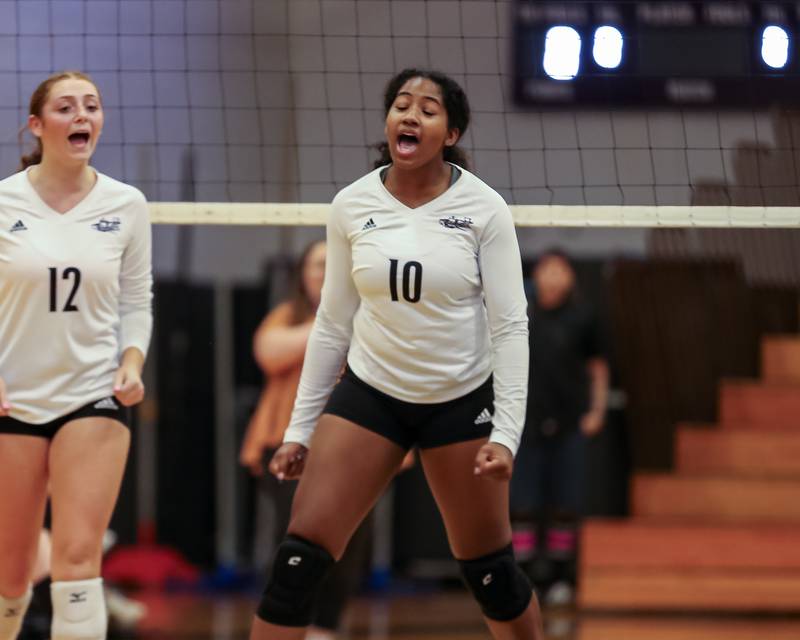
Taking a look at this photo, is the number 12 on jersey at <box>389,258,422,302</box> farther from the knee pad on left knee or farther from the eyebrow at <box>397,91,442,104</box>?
the knee pad on left knee

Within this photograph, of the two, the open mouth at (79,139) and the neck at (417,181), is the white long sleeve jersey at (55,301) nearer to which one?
the open mouth at (79,139)

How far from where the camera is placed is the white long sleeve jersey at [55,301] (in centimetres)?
479

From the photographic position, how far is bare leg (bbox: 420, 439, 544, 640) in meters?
4.76

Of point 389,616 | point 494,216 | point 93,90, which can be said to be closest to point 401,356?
point 494,216

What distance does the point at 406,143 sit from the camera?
4.73 metres

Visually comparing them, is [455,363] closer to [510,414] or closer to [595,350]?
[510,414]

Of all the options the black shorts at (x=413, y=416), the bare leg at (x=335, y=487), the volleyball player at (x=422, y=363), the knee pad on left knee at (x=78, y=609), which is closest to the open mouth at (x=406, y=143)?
the volleyball player at (x=422, y=363)

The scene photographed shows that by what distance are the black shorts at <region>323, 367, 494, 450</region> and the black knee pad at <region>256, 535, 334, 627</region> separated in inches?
17.0

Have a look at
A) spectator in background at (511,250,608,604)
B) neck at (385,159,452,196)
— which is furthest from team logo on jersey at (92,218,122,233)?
spectator in background at (511,250,608,604)

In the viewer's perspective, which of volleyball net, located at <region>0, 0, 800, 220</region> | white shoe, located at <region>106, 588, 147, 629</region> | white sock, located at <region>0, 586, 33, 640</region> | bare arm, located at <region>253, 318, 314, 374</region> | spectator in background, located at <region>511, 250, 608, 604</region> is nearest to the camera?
white sock, located at <region>0, 586, 33, 640</region>

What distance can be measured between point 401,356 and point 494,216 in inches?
20.6

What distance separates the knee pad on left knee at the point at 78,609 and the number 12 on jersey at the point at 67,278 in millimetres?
859

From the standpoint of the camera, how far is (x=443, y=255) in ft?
15.4

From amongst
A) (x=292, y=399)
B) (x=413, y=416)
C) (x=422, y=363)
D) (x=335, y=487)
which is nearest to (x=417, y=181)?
(x=422, y=363)
